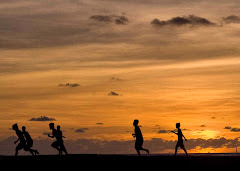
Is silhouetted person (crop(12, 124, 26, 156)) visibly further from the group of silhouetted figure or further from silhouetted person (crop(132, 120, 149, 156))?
silhouetted person (crop(132, 120, 149, 156))

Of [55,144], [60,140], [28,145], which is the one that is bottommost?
[28,145]

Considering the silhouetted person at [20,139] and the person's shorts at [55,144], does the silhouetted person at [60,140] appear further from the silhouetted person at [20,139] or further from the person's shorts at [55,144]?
the silhouetted person at [20,139]

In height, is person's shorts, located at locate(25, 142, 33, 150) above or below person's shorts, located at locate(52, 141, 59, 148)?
below

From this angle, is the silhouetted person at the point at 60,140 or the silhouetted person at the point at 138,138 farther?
the silhouetted person at the point at 60,140

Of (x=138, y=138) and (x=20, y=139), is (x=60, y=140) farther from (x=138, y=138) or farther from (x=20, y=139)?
(x=138, y=138)

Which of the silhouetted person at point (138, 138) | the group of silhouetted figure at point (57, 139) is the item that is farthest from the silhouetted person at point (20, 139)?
the silhouetted person at point (138, 138)

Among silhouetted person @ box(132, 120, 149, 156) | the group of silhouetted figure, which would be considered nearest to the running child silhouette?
the group of silhouetted figure

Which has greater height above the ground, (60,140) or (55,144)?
(60,140)

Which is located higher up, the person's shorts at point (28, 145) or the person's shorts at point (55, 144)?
the person's shorts at point (55, 144)

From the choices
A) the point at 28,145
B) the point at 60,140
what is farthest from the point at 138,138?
the point at 28,145

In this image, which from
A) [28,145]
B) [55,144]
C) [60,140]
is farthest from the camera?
[60,140]
